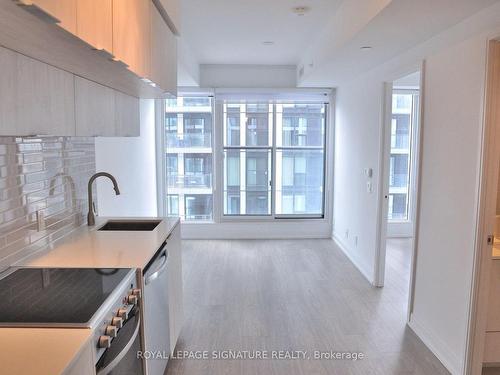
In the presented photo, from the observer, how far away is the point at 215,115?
5770 millimetres

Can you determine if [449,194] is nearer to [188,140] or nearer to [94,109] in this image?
[94,109]

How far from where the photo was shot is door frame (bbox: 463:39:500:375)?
85.5 inches

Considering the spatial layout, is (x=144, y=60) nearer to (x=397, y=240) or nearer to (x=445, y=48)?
(x=445, y=48)

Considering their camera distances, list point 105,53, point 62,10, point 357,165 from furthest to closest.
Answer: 1. point 357,165
2. point 105,53
3. point 62,10

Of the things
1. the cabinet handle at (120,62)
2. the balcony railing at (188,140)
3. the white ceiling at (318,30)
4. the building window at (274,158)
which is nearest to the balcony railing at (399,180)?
Result: the building window at (274,158)

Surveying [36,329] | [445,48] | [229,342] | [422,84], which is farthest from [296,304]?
[36,329]

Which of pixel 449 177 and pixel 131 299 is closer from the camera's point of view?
pixel 131 299

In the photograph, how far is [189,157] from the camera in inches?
235

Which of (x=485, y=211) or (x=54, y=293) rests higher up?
(x=485, y=211)

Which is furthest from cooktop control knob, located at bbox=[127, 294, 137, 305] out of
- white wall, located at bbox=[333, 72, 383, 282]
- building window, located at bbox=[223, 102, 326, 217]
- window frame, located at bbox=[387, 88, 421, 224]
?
window frame, located at bbox=[387, 88, 421, 224]

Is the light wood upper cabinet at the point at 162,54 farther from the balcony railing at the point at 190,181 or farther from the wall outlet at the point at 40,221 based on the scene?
the balcony railing at the point at 190,181

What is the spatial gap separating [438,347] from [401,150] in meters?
3.99

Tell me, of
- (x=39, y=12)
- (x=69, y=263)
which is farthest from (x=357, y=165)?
(x=39, y=12)

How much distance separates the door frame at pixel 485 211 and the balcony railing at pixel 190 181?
4284 mm
